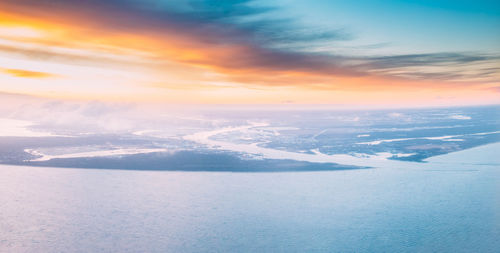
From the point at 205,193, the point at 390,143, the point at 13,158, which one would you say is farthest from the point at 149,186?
the point at 390,143

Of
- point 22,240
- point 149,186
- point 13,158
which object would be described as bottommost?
point 22,240

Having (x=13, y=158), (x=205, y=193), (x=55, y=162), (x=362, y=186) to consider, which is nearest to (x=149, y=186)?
(x=205, y=193)

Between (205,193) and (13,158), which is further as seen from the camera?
(13,158)

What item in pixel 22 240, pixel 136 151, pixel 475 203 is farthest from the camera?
pixel 136 151

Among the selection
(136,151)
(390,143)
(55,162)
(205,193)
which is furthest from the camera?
(390,143)

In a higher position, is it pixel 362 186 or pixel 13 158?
pixel 13 158

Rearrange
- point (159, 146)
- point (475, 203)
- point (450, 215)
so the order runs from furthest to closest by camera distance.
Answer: point (159, 146)
point (475, 203)
point (450, 215)

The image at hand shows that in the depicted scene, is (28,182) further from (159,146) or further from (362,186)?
(362,186)

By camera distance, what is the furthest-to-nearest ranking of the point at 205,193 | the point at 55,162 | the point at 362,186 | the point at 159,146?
the point at 159,146, the point at 55,162, the point at 362,186, the point at 205,193

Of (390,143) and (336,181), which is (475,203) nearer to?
(336,181)
